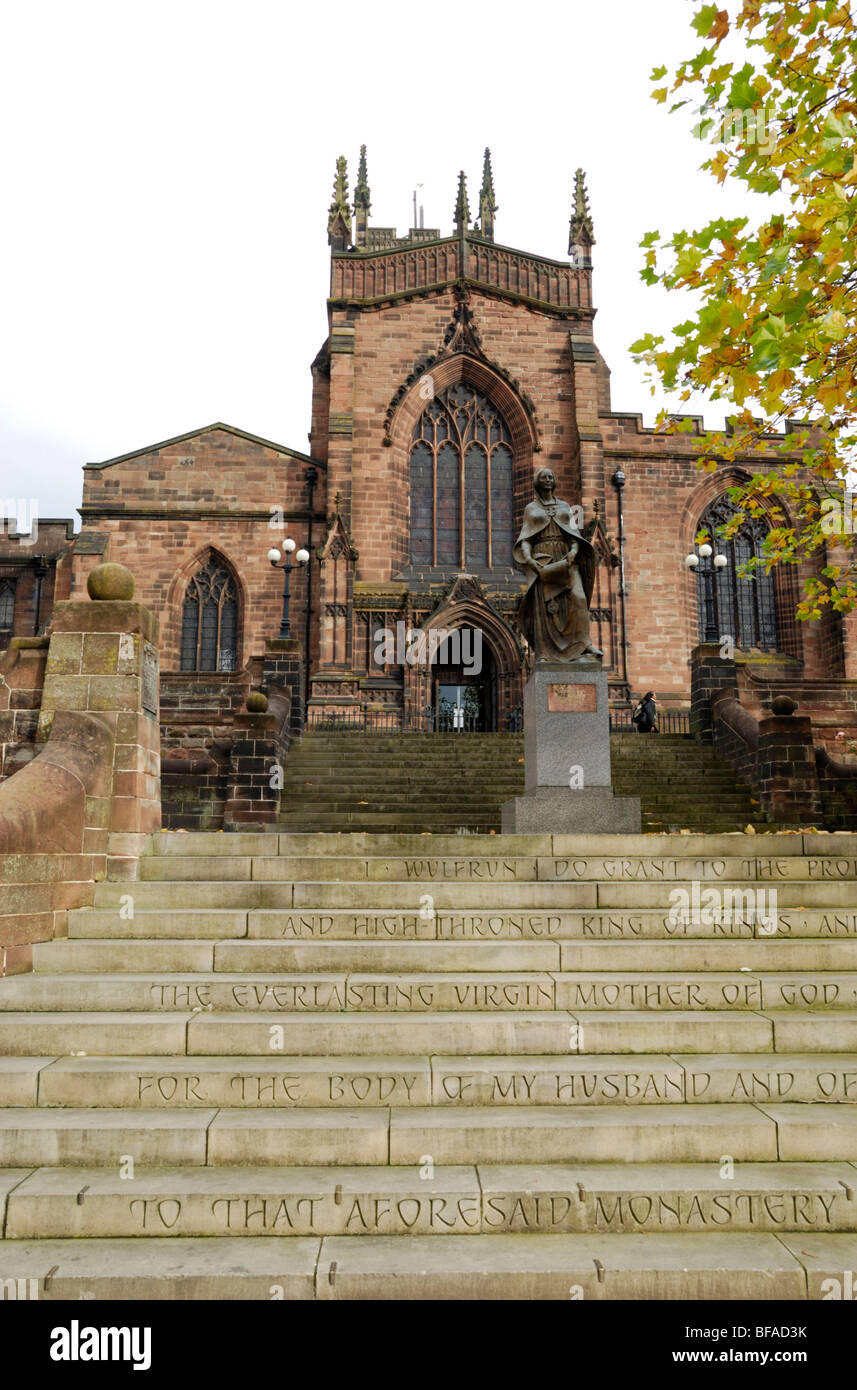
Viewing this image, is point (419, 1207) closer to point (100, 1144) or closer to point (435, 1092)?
point (435, 1092)

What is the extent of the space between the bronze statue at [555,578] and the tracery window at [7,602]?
2323cm

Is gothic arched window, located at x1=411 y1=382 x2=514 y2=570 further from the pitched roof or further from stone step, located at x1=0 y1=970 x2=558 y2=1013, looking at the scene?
stone step, located at x1=0 y1=970 x2=558 y2=1013

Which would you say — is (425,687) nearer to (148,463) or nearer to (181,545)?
(181,545)

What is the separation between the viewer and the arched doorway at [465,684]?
80.0ft

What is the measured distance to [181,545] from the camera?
82.8 feet

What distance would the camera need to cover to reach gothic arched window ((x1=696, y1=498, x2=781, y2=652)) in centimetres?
2623

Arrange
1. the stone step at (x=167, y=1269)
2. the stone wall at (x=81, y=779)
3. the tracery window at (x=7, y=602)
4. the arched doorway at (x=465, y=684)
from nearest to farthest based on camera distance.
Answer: the stone step at (x=167, y=1269) → the stone wall at (x=81, y=779) → the arched doorway at (x=465, y=684) → the tracery window at (x=7, y=602)

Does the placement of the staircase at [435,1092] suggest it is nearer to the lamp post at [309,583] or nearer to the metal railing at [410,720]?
the metal railing at [410,720]

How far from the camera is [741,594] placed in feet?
87.1

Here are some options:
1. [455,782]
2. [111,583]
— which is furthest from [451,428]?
[111,583]

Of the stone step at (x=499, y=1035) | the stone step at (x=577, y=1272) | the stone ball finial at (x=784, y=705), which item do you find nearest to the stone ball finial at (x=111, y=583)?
the stone step at (x=499, y=1035)

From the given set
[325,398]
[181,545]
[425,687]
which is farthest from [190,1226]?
[325,398]

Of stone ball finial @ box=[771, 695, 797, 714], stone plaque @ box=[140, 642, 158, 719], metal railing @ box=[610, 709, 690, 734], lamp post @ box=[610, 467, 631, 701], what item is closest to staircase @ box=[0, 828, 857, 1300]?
stone plaque @ box=[140, 642, 158, 719]
